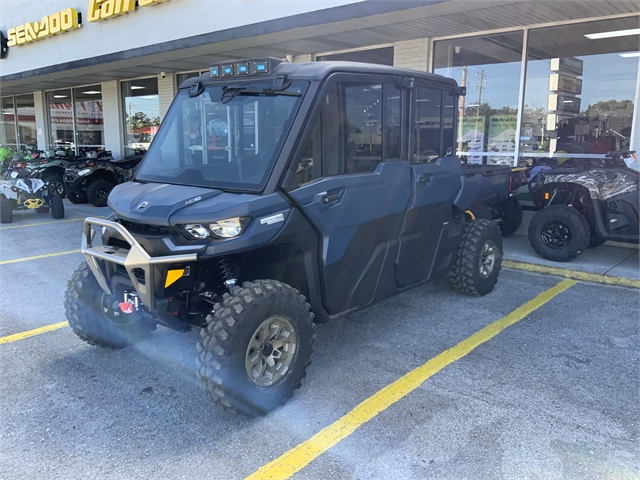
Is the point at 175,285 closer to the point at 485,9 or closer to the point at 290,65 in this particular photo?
the point at 290,65

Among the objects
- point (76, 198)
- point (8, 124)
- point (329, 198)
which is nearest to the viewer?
point (329, 198)

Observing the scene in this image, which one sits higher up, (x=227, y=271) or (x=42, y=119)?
(x=42, y=119)

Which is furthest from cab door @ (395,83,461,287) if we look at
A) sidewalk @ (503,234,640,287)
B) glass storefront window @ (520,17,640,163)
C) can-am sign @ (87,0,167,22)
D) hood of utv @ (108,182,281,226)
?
can-am sign @ (87,0,167,22)

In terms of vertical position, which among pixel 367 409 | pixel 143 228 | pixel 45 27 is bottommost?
pixel 367 409

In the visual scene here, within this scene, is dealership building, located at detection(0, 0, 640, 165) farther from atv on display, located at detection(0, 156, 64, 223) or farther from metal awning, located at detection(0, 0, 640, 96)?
atv on display, located at detection(0, 156, 64, 223)

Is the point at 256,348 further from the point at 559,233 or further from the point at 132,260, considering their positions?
the point at 559,233

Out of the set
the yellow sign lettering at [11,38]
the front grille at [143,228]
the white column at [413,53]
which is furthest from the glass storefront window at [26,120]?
the front grille at [143,228]

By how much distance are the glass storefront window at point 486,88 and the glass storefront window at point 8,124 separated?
69.7 feet

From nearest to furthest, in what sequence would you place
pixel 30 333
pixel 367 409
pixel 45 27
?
pixel 367 409, pixel 30 333, pixel 45 27

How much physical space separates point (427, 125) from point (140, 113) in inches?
554

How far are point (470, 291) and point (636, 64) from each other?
5.01 metres

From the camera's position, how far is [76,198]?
1311cm

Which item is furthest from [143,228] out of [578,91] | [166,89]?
[166,89]

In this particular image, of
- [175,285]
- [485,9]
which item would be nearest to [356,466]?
[175,285]
